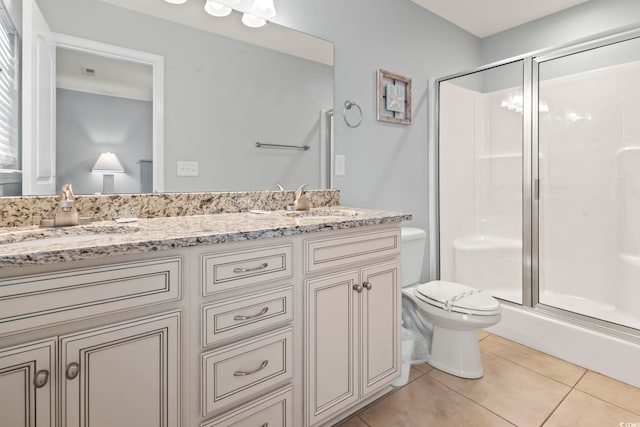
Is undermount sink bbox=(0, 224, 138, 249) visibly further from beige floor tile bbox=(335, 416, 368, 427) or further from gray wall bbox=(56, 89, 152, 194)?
beige floor tile bbox=(335, 416, 368, 427)

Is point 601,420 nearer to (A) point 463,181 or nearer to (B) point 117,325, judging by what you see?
(A) point 463,181

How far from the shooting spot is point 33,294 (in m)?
0.77

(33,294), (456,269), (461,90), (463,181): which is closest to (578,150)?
(463,181)

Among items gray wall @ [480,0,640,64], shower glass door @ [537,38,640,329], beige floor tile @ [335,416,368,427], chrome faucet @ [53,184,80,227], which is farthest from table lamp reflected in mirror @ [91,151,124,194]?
gray wall @ [480,0,640,64]

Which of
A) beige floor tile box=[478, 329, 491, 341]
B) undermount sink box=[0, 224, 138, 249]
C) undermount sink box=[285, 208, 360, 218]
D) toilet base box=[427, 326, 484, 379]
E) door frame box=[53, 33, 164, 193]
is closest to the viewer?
undermount sink box=[0, 224, 138, 249]

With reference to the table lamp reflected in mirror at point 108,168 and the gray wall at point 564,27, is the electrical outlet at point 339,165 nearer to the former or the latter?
the table lamp reflected in mirror at point 108,168

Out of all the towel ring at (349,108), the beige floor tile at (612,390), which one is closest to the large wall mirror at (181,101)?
the towel ring at (349,108)

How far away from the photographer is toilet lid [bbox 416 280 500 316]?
1773 millimetres

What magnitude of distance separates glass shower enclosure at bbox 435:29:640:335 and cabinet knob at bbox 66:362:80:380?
2.48m

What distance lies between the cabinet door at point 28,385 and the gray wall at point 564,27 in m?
3.02

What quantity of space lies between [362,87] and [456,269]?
162 centimetres

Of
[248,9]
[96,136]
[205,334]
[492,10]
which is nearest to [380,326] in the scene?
[205,334]

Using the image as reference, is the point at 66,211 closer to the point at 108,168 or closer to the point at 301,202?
the point at 108,168

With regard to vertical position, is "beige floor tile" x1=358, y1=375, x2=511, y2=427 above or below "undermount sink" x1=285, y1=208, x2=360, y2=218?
below
